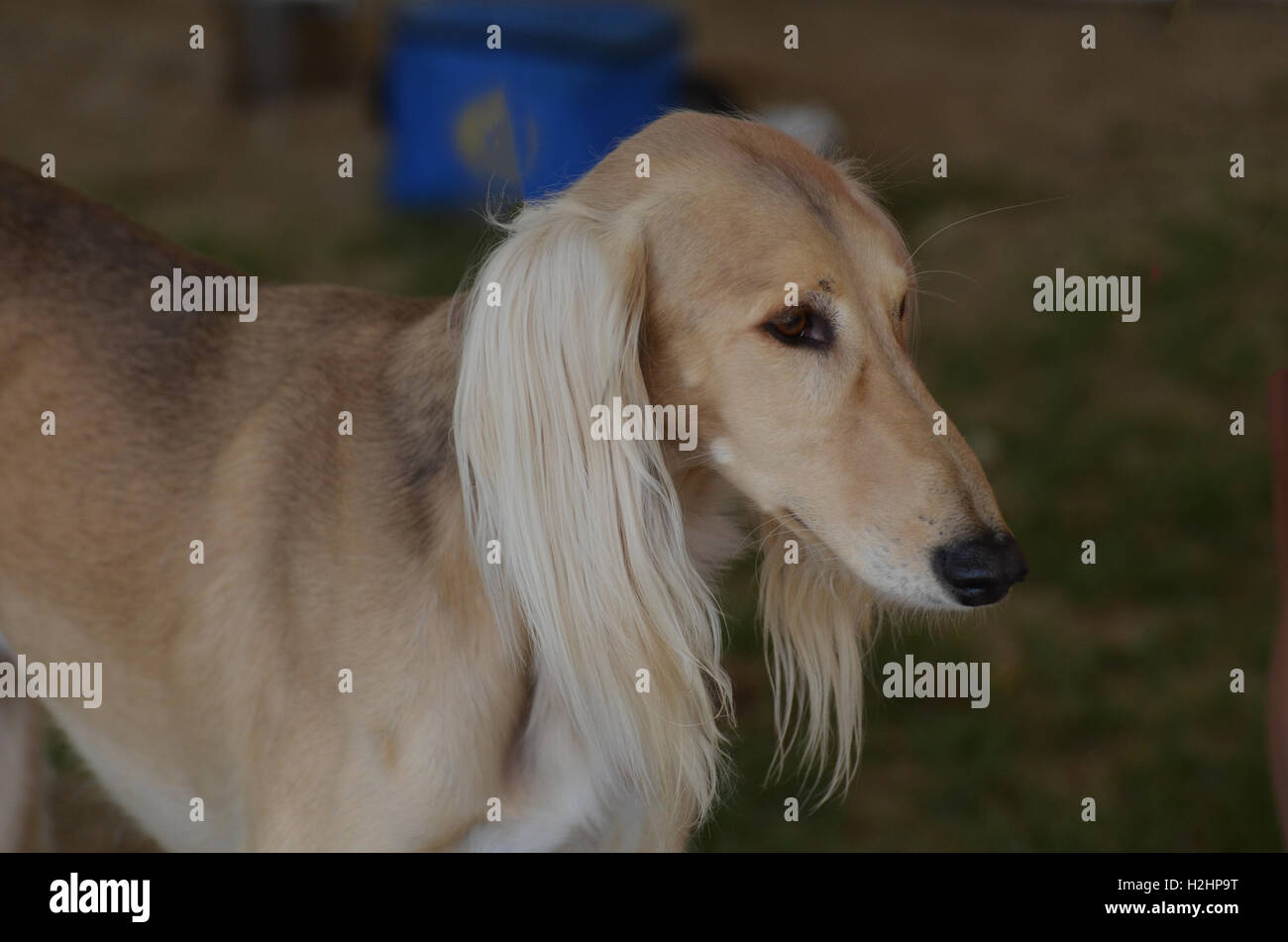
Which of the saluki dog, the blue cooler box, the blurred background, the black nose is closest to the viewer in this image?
the black nose

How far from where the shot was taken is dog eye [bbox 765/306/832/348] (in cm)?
238

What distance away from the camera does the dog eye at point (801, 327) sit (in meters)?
2.38

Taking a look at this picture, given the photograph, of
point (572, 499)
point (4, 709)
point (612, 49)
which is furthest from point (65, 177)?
point (572, 499)

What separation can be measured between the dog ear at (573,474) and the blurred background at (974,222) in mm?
356

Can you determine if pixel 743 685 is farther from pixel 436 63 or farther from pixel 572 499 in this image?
pixel 436 63

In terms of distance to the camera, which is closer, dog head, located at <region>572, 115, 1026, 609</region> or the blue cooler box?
dog head, located at <region>572, 115, 1026, 609</region>

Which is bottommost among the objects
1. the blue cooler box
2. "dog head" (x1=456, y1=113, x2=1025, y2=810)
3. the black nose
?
the black nose

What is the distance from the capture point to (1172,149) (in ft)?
26.3

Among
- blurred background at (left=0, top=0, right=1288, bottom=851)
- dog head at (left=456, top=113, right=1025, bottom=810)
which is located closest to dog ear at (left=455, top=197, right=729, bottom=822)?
dog head at (left=456, top=113, right=1025, bottom=810)

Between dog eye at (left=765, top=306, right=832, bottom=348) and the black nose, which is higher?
dog eye at (left=765, top=306, right=832, bottom=348)

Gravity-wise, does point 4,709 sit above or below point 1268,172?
below

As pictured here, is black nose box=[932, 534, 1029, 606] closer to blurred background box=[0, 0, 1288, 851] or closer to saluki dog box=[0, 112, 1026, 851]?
saluki dog box=[0, 112, 1026, 851]

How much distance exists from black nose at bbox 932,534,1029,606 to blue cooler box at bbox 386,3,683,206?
14.3 ft
